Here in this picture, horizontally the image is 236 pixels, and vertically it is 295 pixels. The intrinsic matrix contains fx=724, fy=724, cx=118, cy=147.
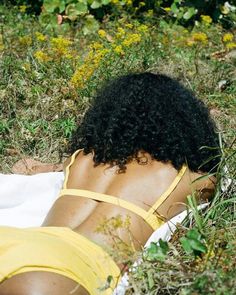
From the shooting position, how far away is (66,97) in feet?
15.2

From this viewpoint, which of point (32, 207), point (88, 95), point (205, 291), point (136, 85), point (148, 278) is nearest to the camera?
point (205, 291)

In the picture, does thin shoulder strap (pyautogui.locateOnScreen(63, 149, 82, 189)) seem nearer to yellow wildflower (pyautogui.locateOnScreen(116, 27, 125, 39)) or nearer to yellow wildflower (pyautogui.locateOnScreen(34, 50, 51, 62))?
yellow wildflower (pyautogui.locateOnScreen(34, 50, 51, 62))

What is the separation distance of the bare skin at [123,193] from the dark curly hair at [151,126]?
2.1 inches

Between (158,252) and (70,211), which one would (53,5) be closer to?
(70,211)

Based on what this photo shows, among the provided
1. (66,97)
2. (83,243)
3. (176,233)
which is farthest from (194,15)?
(83,243)

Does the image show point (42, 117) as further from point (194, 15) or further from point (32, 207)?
point (194, 15)

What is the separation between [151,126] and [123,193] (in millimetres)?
390

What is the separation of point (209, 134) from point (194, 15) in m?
2.87

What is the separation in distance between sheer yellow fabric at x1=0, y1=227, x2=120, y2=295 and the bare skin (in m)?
0.13

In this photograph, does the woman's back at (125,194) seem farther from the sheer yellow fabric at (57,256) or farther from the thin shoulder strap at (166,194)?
the sheer yellow fabric at (57,256)

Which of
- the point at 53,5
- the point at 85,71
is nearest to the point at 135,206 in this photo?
the point at 85,71

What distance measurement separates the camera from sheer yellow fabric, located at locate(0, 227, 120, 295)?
250 cm

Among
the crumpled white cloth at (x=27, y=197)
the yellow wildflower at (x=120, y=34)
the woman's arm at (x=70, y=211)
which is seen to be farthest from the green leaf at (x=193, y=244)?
the yellow wildflower at (x=120, y=34)

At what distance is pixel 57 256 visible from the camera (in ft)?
8.37
